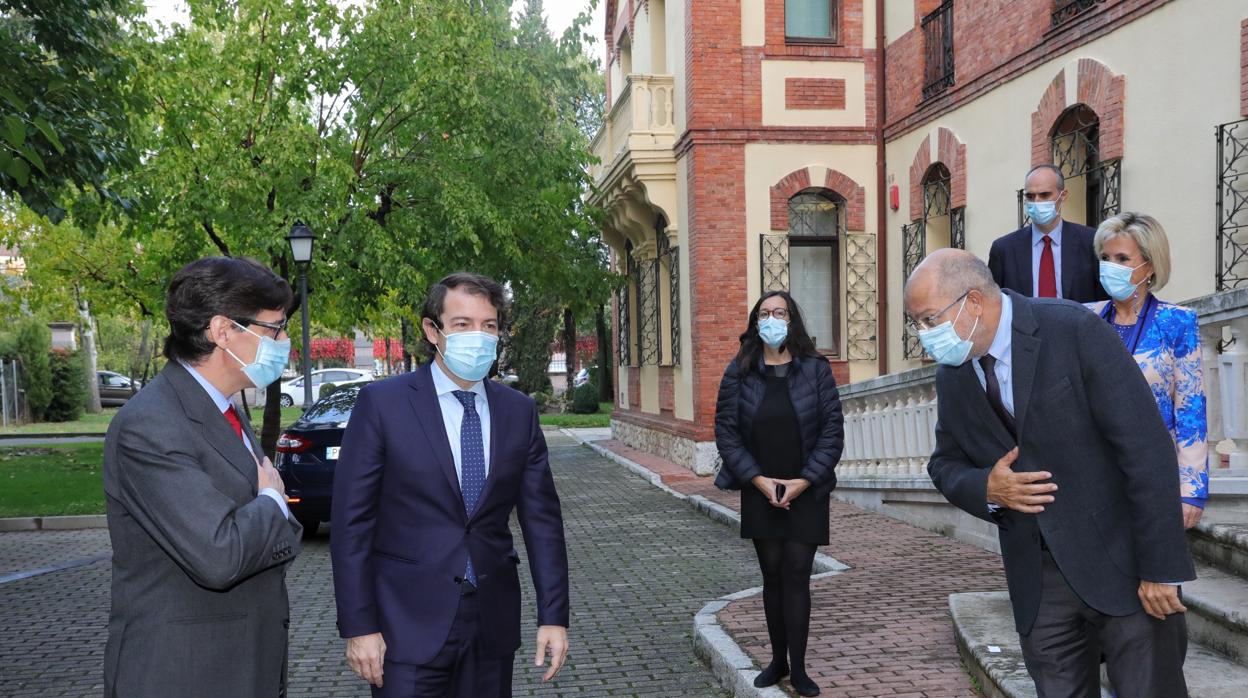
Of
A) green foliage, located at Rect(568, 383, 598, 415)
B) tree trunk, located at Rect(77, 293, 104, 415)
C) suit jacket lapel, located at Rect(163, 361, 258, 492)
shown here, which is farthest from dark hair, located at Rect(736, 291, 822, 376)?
tree trunk, located at Rect(77, 293, 104, 415)

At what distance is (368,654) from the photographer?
133 inches

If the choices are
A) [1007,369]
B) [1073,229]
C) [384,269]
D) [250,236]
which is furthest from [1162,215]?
[250,236]

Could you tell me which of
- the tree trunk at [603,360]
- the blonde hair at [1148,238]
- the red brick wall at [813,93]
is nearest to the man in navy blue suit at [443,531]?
the blonde hair at [1148,238]

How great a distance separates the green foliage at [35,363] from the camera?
122 ft

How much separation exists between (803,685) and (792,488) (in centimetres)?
99

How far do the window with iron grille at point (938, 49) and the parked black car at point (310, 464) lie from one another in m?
8.67

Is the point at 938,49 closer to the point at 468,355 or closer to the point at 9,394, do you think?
the point at 468,355

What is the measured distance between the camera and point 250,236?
17.5 metres

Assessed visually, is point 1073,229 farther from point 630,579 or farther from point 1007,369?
point 630,579

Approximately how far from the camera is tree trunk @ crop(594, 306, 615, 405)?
145 feet

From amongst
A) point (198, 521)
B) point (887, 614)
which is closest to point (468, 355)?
point (198, 521)

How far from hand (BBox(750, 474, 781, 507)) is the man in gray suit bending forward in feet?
10.2

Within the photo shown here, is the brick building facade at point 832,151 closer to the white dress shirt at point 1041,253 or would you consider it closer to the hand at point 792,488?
the white dress shirt at point 1041,253

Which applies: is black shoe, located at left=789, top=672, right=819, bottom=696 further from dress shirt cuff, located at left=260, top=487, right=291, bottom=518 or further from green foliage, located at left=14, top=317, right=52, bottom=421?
green foliage, located at left=14, top=317, right=52, bottom=421
